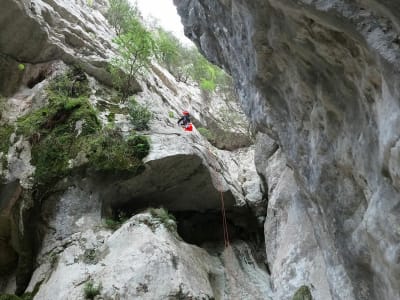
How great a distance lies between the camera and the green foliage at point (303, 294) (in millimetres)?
8555

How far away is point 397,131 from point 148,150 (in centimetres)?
854

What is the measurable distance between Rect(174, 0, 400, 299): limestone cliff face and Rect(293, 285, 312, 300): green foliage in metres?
0.17

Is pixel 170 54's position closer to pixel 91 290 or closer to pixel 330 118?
pixel 91 290

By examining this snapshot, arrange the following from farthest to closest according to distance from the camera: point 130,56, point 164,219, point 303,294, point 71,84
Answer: point 130,56
point 71,84
point 164,219
point 303,294

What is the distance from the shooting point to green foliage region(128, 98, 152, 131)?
1301 centimetres

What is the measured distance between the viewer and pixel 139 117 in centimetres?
1311

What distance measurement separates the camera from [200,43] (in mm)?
12398

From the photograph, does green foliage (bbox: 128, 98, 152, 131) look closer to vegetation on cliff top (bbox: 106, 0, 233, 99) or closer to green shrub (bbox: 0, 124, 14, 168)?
green shrub (bbox: 0, 124, 14, 168)

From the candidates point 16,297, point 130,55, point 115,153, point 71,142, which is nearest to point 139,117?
point 115,153

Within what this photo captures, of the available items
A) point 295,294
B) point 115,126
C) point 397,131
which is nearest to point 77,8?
point 115,126

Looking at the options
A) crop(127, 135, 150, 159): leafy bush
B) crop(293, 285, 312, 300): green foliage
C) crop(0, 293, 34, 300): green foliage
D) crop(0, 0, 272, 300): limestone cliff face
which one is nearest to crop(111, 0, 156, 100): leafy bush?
crop(0, 0, 272, 300): limestone cliff face

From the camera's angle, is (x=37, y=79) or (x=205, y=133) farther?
(x=205, y=133)

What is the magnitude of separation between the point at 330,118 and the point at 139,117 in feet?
26.4

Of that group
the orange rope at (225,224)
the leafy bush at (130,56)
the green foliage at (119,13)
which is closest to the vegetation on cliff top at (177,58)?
the green foliage at (119,13)
